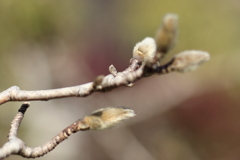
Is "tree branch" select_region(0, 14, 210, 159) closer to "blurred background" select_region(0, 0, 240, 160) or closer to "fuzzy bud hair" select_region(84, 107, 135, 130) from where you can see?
"fuzzy bud hair" select_region(84, 107, 135, 130)

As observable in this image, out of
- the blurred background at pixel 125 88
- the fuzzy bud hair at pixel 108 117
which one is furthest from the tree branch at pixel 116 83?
the blurred background at pixel 125 88

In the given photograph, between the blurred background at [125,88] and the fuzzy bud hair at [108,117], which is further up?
the blurred background at [125,88]

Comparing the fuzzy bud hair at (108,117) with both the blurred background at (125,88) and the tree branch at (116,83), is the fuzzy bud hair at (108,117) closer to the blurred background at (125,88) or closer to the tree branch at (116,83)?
the tree branch at (116,83)

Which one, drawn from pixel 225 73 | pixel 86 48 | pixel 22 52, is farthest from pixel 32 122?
pixel 225 73

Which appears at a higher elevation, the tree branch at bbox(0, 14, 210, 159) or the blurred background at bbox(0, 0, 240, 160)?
the blurred background at bbox(0, 0, 240, 160)

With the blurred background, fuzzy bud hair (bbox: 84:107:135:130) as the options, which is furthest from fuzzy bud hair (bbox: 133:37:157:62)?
the blurred background

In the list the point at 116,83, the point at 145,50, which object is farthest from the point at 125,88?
the point at 116,83

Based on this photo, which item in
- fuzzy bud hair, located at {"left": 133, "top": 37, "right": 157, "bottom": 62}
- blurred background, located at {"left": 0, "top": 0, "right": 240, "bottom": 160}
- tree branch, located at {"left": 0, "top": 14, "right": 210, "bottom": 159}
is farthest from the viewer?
blurred background, located at {"left": 0, "top": 0, "right": 240, "bottom": 160}
